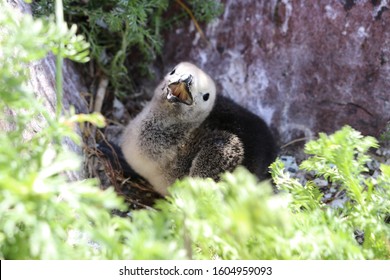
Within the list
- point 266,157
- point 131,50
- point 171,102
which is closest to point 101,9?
point 131,50

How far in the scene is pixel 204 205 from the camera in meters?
1.59

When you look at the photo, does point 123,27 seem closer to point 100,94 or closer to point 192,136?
point 100,94

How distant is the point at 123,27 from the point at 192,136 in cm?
100

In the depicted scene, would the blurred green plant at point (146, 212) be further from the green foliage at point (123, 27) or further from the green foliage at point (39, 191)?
the green foliage at point (123, 27)

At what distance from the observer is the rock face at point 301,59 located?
122 inches

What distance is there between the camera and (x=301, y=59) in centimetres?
329

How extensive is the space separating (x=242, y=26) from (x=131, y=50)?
92cm

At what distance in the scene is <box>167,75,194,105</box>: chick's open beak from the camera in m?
2.82

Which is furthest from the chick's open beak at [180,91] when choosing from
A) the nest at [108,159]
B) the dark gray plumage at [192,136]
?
the nest at [108,159]

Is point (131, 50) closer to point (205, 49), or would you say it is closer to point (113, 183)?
point (205, 49)

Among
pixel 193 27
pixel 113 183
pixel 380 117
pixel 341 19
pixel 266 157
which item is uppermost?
pixel 341 19

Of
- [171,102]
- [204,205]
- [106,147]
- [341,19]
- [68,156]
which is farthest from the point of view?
[106,147]

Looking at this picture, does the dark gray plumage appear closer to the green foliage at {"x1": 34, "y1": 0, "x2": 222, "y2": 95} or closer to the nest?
the nest

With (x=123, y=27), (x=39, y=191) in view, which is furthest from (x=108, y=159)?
(x=39, y=191)
